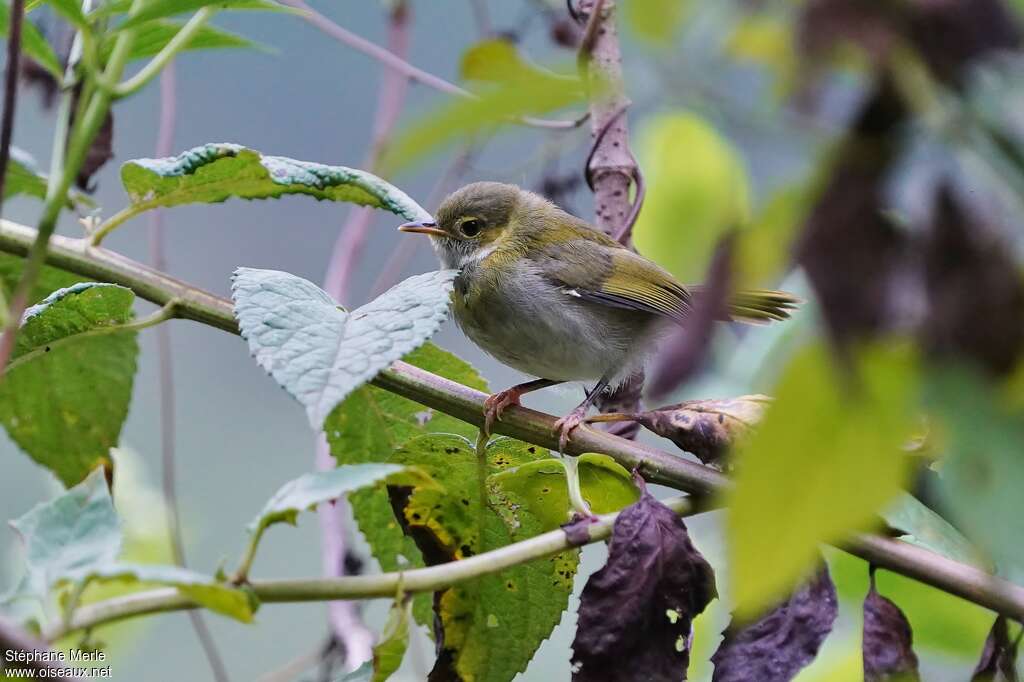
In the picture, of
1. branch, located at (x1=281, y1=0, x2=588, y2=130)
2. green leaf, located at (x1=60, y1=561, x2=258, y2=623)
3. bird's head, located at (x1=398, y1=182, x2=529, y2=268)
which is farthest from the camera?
bird's head, located at (x1=398, y1=182, x2=529, y2=268)

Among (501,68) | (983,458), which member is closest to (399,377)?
(501,68)

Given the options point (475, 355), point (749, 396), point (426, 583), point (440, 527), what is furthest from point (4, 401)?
point (475, 355)

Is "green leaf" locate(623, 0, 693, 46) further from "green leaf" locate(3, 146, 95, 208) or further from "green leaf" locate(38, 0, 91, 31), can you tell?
→ "green leaf" locate(3, 146, 95, 208)

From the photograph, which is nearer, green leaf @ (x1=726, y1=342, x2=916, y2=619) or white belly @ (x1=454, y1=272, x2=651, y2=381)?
green leaf @ (x1=726, y1=342, x2=916, y2=619)

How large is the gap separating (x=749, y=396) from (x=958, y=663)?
21.8 inches

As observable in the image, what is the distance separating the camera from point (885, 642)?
106cm

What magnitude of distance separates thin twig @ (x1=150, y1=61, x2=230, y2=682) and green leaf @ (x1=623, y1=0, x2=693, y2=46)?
1946 millimetres

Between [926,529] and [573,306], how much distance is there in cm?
194

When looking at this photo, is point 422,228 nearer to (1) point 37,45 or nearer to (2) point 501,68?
(1) point 37,45

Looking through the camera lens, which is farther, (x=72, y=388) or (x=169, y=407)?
(x=169, y=407)

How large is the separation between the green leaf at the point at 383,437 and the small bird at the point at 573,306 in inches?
49.9

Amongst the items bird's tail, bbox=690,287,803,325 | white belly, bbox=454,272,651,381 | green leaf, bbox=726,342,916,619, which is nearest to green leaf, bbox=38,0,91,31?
green leaf, bbox=726,342,916,619

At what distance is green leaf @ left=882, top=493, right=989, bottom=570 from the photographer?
1.09 metres

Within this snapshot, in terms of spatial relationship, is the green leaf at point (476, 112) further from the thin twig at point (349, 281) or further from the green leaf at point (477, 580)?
the thin twig at point (349, 281)
